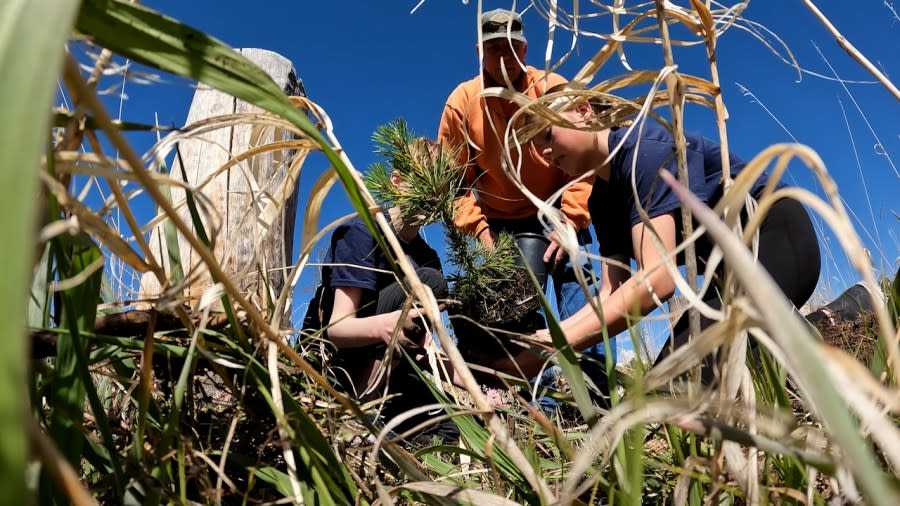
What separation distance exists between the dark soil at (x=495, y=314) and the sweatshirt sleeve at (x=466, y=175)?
0.13 m

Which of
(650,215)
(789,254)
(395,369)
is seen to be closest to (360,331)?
(395,369)

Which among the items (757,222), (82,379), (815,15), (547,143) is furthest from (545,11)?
(547,143)

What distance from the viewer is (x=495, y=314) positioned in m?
0.96

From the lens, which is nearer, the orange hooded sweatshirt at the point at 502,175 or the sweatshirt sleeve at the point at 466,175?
the sweatshirt sleeve at the point at 466,175

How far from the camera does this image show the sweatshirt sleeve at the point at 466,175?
94 cm

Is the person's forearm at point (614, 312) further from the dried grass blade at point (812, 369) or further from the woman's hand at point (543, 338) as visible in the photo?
the dried grass blade at point (812, 369)

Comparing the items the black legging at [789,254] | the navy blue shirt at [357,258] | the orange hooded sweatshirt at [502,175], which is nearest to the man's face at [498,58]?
the orange hooded sweatshirt at [502,175]

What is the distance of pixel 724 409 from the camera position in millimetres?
346

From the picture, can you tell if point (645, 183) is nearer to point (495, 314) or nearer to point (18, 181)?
point (495, 314)

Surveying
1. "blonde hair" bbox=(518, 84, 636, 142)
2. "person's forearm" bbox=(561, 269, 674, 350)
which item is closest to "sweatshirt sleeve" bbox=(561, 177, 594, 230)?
"person's forearm" bbox=(561, 269, 674, 350)

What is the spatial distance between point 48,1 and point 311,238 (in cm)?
48

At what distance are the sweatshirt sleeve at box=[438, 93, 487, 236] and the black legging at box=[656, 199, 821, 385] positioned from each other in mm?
774

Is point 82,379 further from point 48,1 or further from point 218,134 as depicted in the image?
point 218,134

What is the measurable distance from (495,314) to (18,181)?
848 mm
